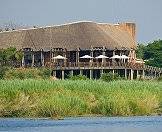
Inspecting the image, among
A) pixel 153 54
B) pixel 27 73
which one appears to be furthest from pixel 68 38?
pixel 153 54

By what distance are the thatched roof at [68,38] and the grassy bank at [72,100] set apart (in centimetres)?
3629

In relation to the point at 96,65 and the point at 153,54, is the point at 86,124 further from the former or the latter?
the point at 153,54

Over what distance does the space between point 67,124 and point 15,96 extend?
16.2 feet

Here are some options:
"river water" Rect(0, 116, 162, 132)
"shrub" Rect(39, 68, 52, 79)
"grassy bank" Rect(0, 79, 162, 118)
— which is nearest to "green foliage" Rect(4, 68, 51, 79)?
"shrub" Rect(39, 68, 52, 79)

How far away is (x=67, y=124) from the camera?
33219 millimetres

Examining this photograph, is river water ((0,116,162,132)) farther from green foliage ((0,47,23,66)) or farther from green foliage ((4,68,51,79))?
green foliage ((0,47,23,66))

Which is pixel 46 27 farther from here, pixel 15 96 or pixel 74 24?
pixel 15 96

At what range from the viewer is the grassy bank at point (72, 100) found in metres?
35.7

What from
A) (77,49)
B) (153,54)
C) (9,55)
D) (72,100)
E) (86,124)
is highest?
(77,49)

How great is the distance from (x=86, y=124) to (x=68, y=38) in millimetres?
45589

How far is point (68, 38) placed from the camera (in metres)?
78.4

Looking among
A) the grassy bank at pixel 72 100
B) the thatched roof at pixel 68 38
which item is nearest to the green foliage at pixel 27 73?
the thatched roof at pixel 68 38

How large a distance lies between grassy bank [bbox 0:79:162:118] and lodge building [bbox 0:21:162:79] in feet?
105

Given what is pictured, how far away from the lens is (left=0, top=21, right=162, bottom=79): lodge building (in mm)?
72750
